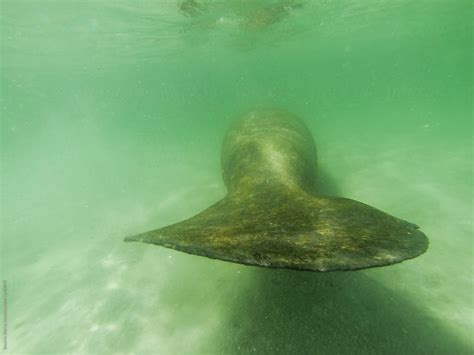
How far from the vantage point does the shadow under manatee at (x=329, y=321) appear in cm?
356

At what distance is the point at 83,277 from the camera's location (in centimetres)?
656

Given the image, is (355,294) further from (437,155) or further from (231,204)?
(437,155)

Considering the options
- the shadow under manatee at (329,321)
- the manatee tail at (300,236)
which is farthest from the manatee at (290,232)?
the shadow under manatee at (329,321)

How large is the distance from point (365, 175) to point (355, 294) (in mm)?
6432

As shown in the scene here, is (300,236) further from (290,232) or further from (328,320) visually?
(328,320)

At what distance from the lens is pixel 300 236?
2.66m

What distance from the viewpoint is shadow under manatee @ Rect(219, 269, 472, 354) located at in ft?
11.7

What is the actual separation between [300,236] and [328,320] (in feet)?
6.54

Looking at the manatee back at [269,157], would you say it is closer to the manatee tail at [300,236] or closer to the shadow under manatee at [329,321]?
the manatee tail at [300,236]

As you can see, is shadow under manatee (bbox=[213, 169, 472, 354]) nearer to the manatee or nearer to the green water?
the green water

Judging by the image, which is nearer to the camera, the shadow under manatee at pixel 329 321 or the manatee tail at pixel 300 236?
the manatee tail at pixel 300 236

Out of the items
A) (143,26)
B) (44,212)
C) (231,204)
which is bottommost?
(44,212)

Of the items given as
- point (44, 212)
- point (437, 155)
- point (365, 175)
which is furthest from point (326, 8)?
point (44, 212)

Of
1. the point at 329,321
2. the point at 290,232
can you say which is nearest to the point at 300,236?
the point at 290,232
